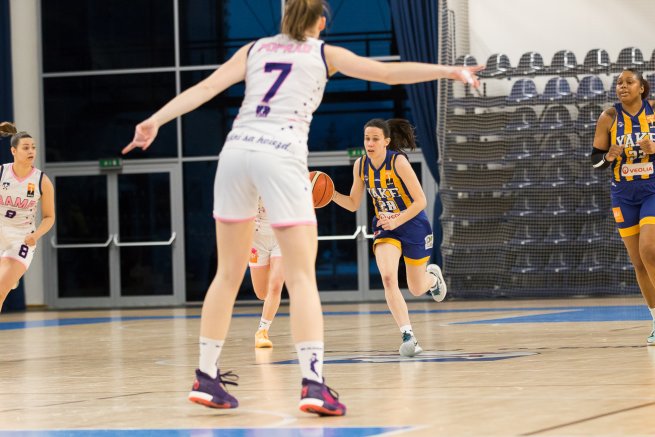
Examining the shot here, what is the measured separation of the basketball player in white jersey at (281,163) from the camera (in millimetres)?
4004

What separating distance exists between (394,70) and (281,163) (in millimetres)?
542

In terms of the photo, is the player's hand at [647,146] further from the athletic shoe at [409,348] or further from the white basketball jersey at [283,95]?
the white basketball jersey at [283,95]

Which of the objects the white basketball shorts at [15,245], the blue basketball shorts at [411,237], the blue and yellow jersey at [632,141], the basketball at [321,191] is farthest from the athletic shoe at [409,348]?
the white basketball shorts at [15,245]

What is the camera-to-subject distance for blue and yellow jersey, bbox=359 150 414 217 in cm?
698

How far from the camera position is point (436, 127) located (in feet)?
55.1

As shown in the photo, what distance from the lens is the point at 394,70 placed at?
4.03 metres

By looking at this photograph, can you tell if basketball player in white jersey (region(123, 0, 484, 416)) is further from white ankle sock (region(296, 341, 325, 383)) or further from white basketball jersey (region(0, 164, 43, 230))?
white basketball jersey (region(0, 164, 43, 230))

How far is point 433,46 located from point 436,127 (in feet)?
4.20

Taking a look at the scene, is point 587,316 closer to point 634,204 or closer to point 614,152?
point 634,204

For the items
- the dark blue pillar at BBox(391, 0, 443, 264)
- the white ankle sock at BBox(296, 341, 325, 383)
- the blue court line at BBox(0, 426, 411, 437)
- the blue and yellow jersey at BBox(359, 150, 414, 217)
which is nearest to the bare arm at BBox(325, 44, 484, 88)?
the white ankle sock at BBox(296, 341, 325, 383)

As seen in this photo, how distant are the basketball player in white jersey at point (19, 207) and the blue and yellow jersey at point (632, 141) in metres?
4.03

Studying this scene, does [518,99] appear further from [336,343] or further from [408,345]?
[408,345]

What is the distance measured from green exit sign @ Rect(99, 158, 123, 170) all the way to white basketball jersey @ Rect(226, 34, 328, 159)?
14744 mm

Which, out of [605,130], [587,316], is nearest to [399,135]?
[605,130]
